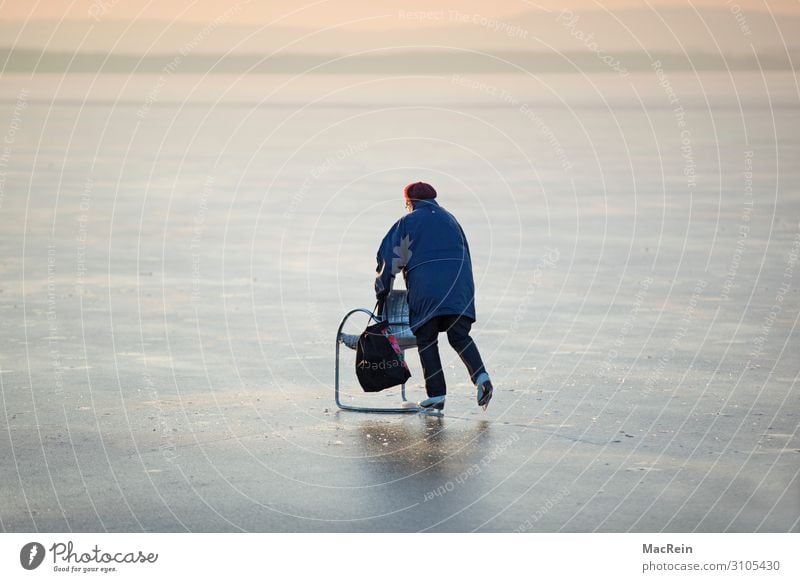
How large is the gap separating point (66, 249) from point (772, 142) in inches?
762

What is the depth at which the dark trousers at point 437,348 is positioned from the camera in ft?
30.5

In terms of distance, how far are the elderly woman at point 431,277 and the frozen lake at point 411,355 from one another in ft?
1.45

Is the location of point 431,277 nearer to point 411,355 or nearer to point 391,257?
point 391,257

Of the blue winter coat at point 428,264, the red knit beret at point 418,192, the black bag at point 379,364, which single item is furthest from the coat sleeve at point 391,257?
the black bag at point 379,364

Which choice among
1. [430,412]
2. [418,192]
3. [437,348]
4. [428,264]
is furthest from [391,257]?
[430,412]

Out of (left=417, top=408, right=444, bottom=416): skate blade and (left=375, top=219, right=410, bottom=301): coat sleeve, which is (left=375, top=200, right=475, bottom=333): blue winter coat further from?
(left=417, top=408, right=444, bottom=416): skate blade

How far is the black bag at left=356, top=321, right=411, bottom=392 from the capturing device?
9422 mm

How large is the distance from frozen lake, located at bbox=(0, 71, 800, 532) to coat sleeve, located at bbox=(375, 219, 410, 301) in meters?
0.91

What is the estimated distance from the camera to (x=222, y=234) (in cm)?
1919

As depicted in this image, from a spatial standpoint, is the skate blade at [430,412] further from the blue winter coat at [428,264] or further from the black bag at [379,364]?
the blue winter coat at [428,264]

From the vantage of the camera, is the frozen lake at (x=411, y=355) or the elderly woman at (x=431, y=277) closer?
the frozen lake at (x=411, y=355)

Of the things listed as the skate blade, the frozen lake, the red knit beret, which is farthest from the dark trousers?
the red knit beret
